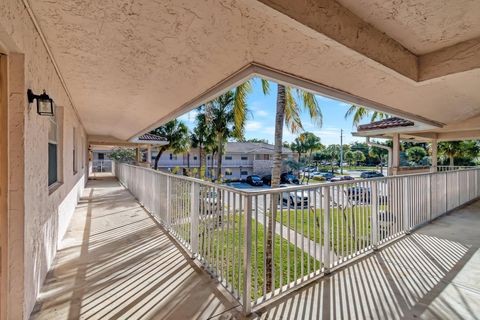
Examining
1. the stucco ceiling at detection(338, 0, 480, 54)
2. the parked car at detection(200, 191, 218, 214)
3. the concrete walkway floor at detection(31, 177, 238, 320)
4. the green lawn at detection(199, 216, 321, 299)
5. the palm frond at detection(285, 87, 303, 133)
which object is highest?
the stucco ceiling at detection(338, 0, 480, 54)

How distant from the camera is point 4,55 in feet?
6.05

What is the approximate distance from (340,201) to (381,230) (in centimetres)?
131

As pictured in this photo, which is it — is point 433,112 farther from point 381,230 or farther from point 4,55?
point 4,55

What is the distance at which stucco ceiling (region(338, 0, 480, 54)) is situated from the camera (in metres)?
2.09

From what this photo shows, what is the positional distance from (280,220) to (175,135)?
1785 centimetres

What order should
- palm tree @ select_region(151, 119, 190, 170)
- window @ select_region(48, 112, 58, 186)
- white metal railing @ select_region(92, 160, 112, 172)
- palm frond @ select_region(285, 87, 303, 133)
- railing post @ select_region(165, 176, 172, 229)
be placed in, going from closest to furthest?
window @ select_region(48, 112, 58, 186) → railing post @ select_region(165, 176, 172, 229) → palm frond @ select_region(285, 87, 303, 133) → palm tree @ select_region(151, 119, 190, 170) → white metal railing @ select_region(92, 160, 112, 172)

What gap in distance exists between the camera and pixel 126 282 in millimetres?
2717

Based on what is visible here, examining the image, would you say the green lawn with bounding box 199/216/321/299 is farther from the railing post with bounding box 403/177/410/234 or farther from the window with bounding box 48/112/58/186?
the window with bounding box 48/112/58/186

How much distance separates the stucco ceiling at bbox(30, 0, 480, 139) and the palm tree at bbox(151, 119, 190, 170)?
15004 millimetres

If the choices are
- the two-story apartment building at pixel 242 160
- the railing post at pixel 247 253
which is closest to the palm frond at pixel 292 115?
the railing post at pixel 247 253

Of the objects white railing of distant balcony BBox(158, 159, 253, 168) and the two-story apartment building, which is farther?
the two-story apartment building

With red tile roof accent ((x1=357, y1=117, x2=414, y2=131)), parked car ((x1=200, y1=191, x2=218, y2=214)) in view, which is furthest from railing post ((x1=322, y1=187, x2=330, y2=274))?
red tile roof accent ((x1=357, y1=117, x2=414, y2=131))

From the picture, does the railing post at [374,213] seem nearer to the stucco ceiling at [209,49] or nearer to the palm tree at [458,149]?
the stucco ceiling at [209,49]

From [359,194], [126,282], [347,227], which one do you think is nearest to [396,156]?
[359,194]
